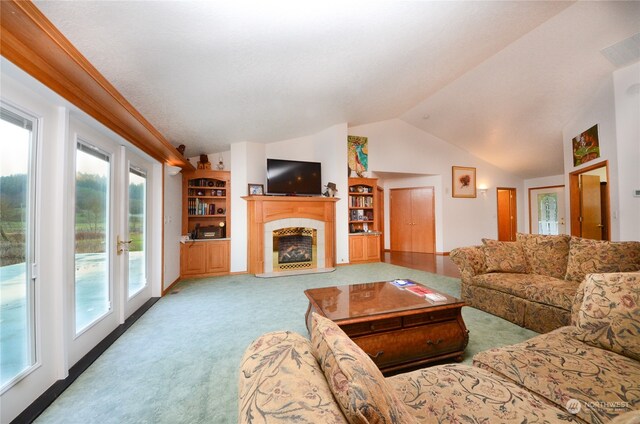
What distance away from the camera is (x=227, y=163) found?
16.6ft

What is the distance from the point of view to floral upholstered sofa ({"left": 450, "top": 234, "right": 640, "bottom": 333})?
2125 millimetres

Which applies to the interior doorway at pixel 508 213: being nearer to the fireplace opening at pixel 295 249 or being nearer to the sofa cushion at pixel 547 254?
the sofa cushion at pixel 547 254

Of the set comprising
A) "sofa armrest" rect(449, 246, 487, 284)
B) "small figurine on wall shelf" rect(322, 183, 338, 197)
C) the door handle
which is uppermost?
"small figurine on wall shelf" rect(322, 183, 338, 197)

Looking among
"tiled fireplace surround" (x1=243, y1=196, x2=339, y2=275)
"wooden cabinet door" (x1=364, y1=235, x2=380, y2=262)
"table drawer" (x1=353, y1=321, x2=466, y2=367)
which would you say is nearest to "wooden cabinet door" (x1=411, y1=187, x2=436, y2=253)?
"wooden cabinet door" (x1=364, y1=235, x2=380, y2=262)

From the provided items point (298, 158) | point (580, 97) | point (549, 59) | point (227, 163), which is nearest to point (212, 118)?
point (227, 163)

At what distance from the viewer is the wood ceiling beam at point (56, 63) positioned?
3.47 ft

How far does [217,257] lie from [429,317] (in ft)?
13.0

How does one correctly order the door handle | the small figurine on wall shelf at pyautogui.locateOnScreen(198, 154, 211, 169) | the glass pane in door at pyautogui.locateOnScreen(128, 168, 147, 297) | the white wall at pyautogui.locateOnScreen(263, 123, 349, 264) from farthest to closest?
the white wall at pyautogui.locateOnScreen(263, 123, 349, 264), the small figurine on wall shelf at pyautogui.locateOnScreen(198, 154, 211, 169), the glass pane in door at pyautogui.locateOnScreen(128, 168, 147, 297), the door handle

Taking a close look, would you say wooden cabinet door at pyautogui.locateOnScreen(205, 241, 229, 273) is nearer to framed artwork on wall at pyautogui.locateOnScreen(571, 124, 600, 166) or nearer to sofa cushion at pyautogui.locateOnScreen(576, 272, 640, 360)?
sofa cushion at pyautogui.locateOnScreen(576, 272, 640, 360)

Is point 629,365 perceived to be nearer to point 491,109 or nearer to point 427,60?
point 427,60

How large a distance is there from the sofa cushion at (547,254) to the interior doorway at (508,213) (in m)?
5.47

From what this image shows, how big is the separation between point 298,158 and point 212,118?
2398 mm

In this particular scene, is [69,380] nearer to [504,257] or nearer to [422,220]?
[504,257]

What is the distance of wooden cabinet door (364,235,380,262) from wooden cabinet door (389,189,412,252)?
5.49 feet
